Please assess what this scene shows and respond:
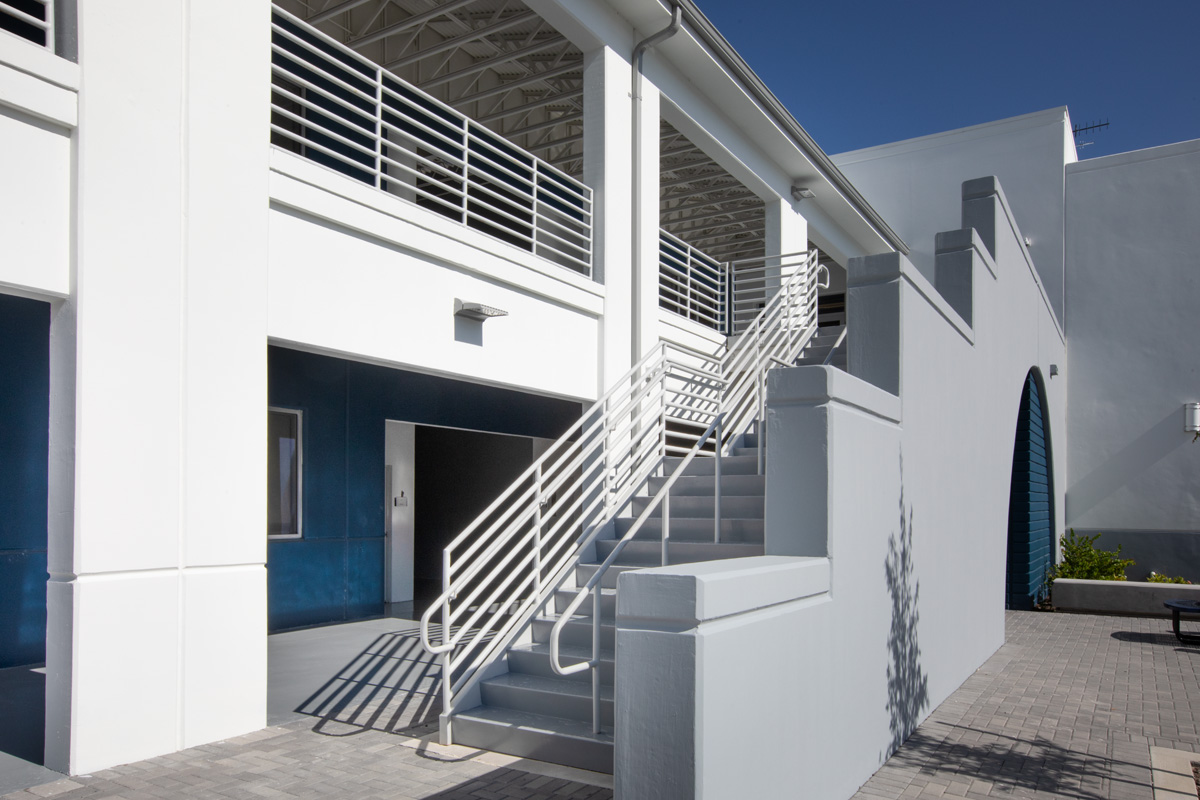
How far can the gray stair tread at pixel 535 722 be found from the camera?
534cm

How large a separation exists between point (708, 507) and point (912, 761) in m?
2.44

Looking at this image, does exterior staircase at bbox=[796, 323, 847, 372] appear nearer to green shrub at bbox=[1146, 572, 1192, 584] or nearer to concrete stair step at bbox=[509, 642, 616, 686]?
concrete stair step at bbox=[509, 642, 616, 686]

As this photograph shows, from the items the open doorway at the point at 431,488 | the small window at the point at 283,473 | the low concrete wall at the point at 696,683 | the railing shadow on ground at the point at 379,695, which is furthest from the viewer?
the open doorway at the point at 431,488

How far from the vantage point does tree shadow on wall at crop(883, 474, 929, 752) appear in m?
5.94

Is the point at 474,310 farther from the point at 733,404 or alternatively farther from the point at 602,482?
the point at 602,482

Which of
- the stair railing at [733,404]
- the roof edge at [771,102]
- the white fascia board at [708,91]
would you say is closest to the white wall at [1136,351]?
the roof edge at [771,102]

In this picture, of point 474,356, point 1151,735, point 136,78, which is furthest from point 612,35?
point 1151,735

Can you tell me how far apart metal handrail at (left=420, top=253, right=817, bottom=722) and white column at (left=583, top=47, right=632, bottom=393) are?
59cm

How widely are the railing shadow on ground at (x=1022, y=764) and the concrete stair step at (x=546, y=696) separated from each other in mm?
1994

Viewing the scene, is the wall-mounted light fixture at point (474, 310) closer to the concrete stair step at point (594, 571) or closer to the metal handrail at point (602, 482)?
the metal handrail at point (602, 482)

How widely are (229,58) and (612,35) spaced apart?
5.10 metres

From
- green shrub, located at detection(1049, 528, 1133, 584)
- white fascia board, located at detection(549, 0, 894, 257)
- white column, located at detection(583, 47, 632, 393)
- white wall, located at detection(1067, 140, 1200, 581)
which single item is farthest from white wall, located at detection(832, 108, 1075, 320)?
white column, located at detection(583, 47, 632, 393)

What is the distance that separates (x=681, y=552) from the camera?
6758mm

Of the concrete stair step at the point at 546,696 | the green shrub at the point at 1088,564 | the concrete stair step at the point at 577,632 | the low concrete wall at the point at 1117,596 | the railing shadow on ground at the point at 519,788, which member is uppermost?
the concrete stair step at the point at 577,632
